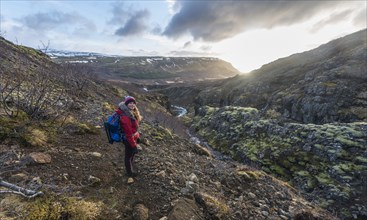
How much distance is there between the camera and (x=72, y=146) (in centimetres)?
996

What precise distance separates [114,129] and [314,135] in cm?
2252

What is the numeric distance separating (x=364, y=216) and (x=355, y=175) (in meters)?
4.32

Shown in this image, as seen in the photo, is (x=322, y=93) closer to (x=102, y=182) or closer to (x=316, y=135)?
(x=316, y=135)

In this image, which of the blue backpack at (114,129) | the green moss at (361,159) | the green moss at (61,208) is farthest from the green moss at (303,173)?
the green moss at (61,208)

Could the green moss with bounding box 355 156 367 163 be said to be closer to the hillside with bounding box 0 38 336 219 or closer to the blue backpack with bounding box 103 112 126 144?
the hillside with bounding box 0 38 336 219

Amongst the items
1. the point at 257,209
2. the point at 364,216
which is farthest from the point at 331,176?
the point at 257,209

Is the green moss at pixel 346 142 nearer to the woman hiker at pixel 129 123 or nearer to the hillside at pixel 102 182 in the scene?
the hillside at pixel 102 182

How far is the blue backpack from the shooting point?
798 centimetres

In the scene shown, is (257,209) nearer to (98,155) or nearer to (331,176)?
(98,155)

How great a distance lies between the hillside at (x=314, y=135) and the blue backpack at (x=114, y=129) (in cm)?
1518

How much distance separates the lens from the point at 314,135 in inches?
987

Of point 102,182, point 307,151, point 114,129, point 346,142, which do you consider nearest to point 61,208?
point 102,182

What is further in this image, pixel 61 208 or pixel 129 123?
pixel 129 123

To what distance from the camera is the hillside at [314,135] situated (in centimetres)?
1895
